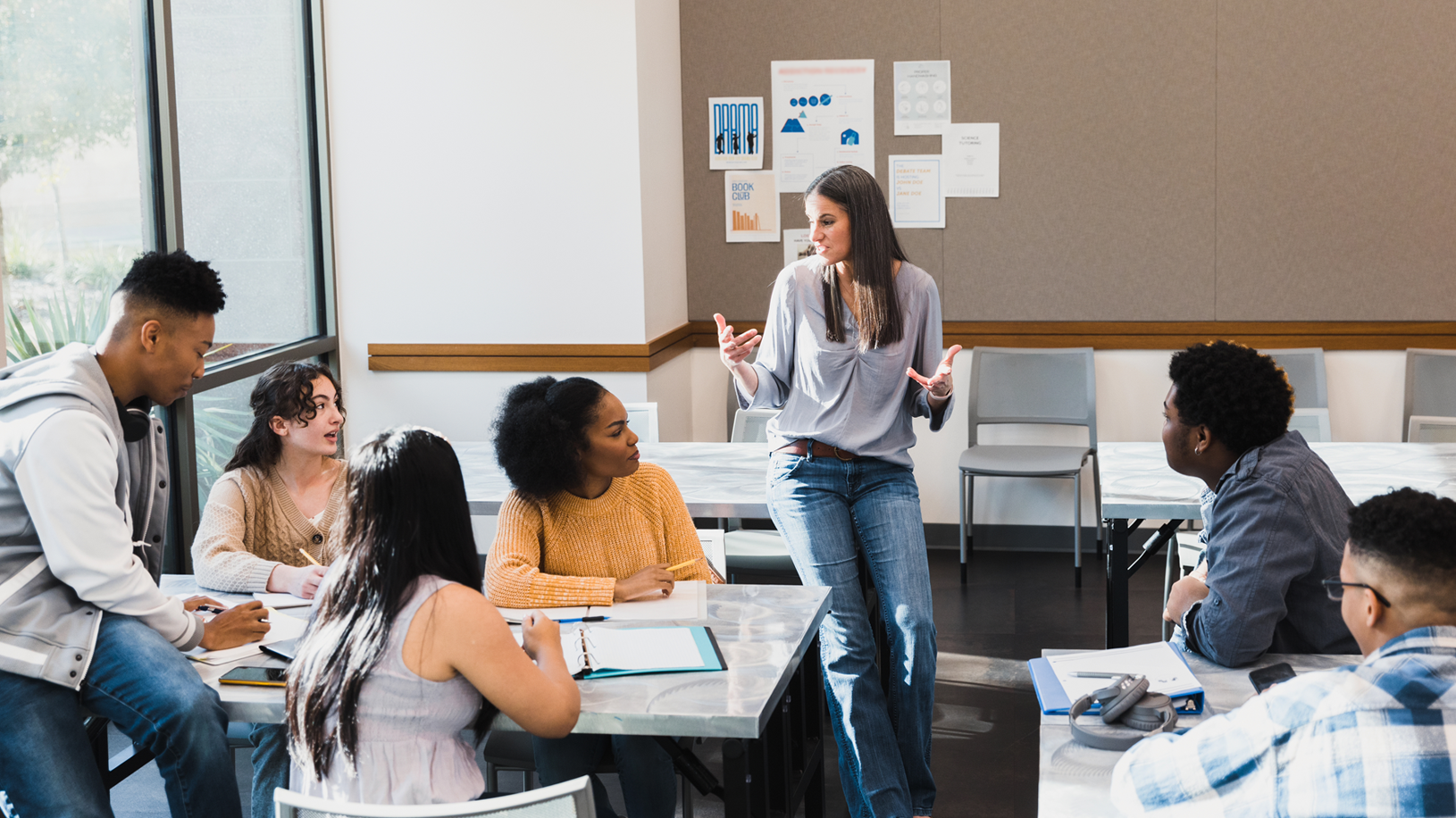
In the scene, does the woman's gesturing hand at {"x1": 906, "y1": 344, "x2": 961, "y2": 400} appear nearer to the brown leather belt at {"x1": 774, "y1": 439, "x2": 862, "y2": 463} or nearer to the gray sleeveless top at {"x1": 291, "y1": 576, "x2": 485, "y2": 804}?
the brown leather belt at {"x1": 774, "y1": 439, "x2": 862, "y2": 463}

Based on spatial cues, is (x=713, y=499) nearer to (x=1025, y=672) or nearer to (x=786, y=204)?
(x=1025, y=672)

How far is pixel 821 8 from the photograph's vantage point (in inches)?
213

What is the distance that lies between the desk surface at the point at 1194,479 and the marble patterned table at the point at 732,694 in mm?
1072

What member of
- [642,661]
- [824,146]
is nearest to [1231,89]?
[824,146]

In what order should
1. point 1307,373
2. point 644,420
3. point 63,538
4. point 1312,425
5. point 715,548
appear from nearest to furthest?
point 63,538
point 715,548
point 644,420
point 1312,425
point 1307,373

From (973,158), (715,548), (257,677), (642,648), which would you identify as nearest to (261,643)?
(257,677)

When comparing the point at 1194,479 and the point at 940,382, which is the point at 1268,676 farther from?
the point at 1194,479

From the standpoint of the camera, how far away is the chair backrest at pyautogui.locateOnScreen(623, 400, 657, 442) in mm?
4168

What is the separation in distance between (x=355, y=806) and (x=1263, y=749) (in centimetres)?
104

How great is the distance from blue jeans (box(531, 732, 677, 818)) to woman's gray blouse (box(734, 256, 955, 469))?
32.7 inches

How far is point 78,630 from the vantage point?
2.04m

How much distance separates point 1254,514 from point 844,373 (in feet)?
3.44

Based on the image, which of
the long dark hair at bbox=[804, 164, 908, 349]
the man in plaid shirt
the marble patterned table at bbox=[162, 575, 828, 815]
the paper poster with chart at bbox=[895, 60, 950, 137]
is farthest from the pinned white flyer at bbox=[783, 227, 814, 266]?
the man in plaid shirt

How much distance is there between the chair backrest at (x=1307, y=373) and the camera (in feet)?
17.0
